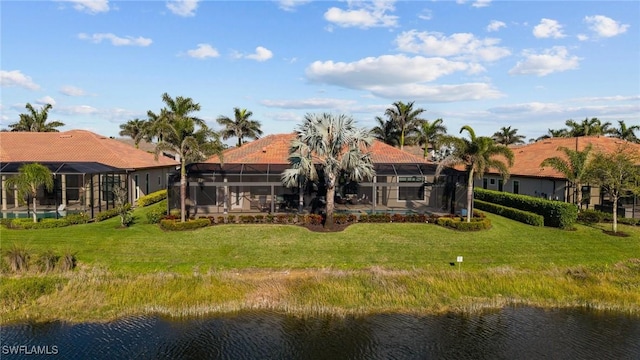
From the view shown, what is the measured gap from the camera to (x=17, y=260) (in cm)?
1692

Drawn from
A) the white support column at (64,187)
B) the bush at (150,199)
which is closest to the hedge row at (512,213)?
the bush at (150,199)

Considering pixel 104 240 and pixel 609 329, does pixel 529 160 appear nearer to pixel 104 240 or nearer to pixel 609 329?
pixel 609 329

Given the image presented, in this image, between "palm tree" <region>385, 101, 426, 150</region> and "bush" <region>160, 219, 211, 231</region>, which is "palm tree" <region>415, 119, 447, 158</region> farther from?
"bush" <region>160, 219, 211, 231</region>

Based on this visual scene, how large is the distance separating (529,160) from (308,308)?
2870 cm

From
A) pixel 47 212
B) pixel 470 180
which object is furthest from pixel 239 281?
pixel 47 212

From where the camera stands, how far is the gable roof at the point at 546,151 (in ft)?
104

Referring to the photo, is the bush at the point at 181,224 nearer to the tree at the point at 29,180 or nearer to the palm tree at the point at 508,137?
the tree at the point at 29,180

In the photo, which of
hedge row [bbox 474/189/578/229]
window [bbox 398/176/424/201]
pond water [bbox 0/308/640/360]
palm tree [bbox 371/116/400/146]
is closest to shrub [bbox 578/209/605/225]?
hedge row [bbox 474/189/578/229]

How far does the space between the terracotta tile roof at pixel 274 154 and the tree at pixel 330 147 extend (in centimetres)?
634

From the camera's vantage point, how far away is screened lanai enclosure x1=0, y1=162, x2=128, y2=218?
2614cm

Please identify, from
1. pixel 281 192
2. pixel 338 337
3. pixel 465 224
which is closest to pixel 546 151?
pixel 465 224

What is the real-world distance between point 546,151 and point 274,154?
78.5 feet

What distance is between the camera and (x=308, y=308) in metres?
14.4

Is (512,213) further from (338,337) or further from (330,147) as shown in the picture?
(338,337)
